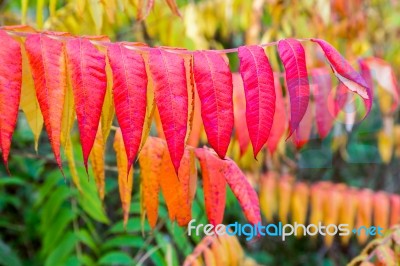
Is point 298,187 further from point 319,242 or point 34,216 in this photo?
point 319,242

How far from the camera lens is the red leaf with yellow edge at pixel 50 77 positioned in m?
1.10

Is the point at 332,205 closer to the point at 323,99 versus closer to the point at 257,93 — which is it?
the point at 323,99

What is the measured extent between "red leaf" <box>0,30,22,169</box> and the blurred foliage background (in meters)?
0.47

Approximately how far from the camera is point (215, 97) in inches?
45.7

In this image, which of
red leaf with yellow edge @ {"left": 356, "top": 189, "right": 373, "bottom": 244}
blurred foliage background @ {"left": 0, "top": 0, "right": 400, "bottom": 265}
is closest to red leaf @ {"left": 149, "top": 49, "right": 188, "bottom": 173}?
blurred foliage background @ {"left": 0, "top": 0, "right": 400, "bottom": 265}

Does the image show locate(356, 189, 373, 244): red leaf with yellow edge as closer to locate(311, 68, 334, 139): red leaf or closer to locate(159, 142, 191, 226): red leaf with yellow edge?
locate(311, 68, 334, 139): red leaf

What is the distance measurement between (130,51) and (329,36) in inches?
81.1

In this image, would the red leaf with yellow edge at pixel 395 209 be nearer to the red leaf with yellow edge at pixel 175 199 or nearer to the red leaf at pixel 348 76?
the red leaf with yellow edge at pixel 175 199

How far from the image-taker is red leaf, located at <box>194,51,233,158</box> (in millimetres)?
1131

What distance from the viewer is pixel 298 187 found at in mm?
2867

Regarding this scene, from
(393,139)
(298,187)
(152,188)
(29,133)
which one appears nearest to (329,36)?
(298,187)

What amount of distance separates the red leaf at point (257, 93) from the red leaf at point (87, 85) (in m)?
0.25

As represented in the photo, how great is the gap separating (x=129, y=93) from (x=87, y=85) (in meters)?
0.07

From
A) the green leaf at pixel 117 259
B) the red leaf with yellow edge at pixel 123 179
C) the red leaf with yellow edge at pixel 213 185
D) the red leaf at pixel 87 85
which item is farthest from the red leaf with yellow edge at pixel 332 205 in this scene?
the red leaf at pixel 87 85
